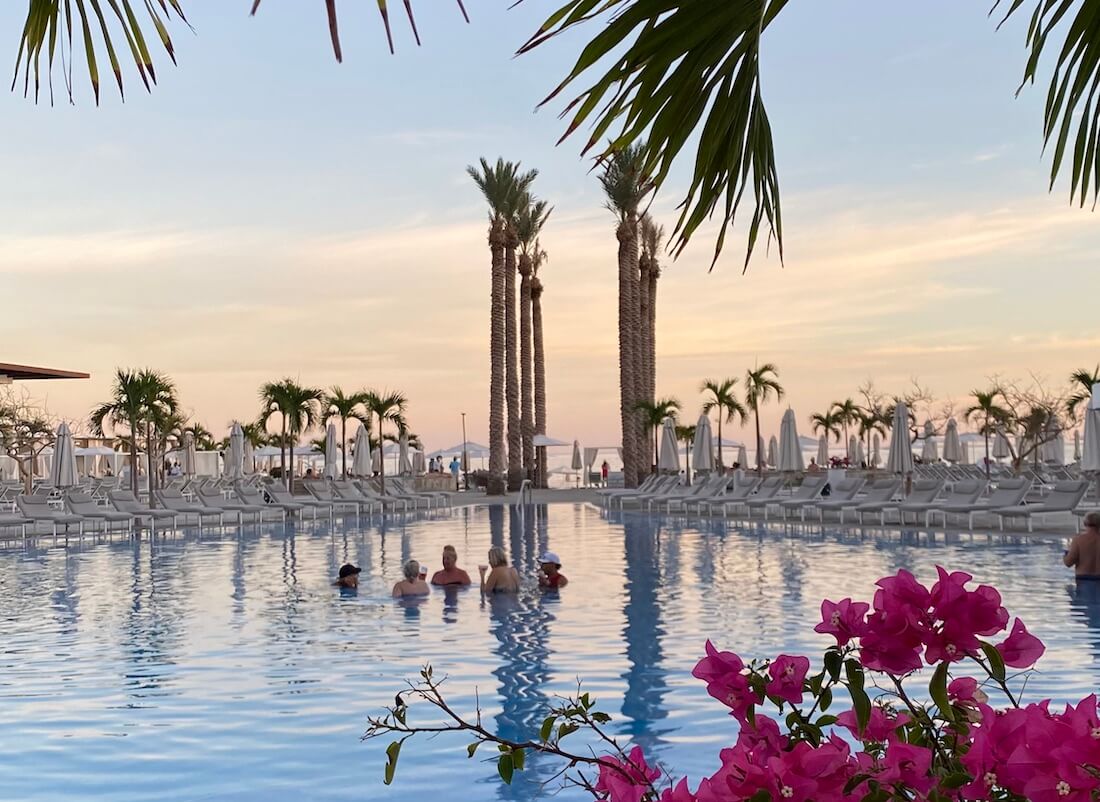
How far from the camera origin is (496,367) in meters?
35.9

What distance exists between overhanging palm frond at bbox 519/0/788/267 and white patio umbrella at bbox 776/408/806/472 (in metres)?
23.1

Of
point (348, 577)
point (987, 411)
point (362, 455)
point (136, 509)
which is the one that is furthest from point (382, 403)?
point (348, 577)

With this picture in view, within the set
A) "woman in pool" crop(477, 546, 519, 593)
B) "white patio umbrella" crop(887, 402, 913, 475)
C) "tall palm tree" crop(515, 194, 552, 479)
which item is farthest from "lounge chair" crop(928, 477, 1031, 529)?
"tall palm tree" crop(515, 194, 552, 479)

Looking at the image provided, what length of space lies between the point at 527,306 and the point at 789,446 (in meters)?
17.0

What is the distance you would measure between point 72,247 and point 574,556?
17994 millimetres

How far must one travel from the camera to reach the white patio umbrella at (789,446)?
82.5 ft

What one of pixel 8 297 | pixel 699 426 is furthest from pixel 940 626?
pixel 8 297

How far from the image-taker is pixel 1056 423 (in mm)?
39375

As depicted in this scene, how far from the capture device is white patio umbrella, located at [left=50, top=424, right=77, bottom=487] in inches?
877

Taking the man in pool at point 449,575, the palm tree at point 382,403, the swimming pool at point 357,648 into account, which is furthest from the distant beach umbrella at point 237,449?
the man in pool at point 449,575

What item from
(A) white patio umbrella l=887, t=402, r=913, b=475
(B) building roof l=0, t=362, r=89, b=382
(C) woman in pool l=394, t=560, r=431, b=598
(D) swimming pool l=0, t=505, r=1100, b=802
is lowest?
(D) swimming pool l=0, t=505, r=1100, b=802

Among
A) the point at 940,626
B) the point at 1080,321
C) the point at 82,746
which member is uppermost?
the point at 1080,321

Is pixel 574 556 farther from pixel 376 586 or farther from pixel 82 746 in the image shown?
pixel 82 746

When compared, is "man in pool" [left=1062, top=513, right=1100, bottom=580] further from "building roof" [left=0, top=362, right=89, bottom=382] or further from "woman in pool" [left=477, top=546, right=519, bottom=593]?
"building roof" [left=0, top=362, right=89, bottom=382]
